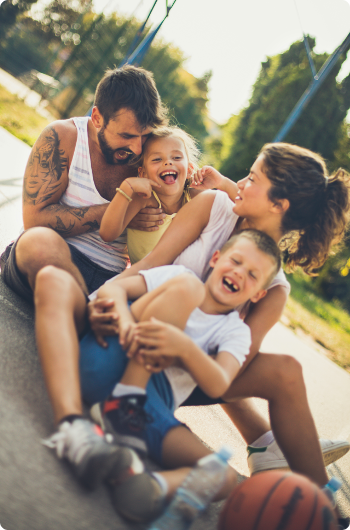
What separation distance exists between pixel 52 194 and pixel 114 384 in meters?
1.44

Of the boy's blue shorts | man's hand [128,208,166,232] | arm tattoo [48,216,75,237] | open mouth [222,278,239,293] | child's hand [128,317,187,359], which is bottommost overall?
the boy's blue shorts

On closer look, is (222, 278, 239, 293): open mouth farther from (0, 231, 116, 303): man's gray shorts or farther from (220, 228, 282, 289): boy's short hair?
(0, 231, 116, 303): man's gray shorts

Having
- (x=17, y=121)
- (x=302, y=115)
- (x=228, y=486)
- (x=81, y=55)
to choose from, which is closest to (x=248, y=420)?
(x=228, y=486)

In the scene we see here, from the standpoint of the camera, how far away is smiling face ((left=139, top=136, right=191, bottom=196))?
8.66 feet

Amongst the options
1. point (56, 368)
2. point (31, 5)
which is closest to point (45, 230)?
point (56, 368)

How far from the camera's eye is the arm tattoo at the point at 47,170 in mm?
2592

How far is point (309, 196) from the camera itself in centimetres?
218

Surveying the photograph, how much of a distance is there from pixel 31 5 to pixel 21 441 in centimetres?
2468

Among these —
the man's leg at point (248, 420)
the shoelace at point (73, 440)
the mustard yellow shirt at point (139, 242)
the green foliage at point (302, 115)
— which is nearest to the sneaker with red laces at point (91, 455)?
the shoelace at point (73, 440)

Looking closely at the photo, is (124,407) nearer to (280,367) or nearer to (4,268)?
(280,367)

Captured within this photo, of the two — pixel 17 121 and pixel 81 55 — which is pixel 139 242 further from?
pixel 81 55

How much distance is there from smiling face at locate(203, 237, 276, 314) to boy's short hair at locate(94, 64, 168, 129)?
1299mm

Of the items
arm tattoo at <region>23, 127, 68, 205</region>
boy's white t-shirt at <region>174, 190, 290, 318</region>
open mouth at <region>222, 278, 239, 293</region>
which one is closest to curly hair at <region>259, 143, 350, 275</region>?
boy's white t-shirt at <region>174, 190, 290, 318</region>

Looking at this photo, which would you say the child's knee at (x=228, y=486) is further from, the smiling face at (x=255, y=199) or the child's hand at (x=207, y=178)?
the child's hand at (x=207, y=178)
